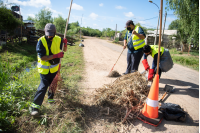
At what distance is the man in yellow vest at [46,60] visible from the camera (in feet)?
9.30

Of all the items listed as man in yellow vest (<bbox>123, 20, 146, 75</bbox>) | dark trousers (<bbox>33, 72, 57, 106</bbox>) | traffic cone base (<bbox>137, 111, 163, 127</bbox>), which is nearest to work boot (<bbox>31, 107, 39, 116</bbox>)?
dark trousers (<bbox>33, 72, 57, 106</bbox>)

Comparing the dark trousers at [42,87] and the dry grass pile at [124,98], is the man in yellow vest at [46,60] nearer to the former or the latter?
the dark trousers at [42,87]

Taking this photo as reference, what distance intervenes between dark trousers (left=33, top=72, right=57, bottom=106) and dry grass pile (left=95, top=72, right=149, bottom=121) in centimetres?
129

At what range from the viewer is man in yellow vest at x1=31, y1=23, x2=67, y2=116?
283 centimetres

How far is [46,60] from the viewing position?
9.57 ft

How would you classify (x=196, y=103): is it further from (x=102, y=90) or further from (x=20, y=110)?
(x=20, y=110)

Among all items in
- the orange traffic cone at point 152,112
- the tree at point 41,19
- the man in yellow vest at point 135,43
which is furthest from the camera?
the tree at point 41,19

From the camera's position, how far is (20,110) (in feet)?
9.46

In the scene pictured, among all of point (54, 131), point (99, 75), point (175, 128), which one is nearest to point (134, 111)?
point (175, 128)

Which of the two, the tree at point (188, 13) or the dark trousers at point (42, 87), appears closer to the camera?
the dark trousers at point (42, 87)

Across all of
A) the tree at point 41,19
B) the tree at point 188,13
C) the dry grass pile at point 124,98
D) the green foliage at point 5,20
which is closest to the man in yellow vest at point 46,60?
the dry grass pile at point 124,98

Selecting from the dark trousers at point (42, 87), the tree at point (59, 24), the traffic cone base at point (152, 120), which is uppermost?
the tree at point (59, 24)

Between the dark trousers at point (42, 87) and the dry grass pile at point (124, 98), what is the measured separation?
129 cm

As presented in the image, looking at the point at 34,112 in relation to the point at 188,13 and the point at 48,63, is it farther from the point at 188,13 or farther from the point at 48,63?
the point at 188,13
